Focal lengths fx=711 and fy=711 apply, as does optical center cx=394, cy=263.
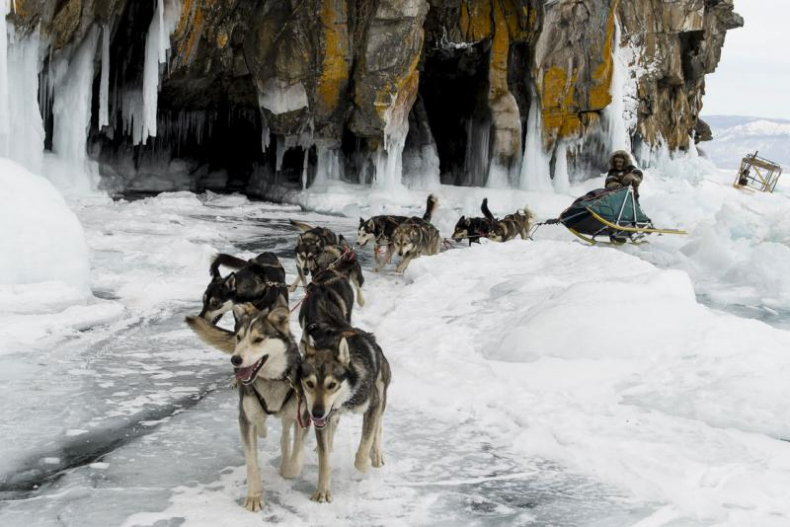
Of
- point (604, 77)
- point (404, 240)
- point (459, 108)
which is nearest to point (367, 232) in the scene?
point (404, 240)

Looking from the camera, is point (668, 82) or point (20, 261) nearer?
point (20, 261)

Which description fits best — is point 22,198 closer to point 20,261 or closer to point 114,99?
point 20,261

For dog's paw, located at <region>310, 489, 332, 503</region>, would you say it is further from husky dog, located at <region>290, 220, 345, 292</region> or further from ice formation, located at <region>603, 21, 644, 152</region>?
ice formation, located at <region>603, 21, 644, 152</region>

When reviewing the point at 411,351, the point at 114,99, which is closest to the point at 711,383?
the point at 411,351

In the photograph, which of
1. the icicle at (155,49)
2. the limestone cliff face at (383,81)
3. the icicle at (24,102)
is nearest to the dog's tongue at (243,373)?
the icicle at (24,102)

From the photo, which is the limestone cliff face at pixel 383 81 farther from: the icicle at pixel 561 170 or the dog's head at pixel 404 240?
the dog's head at pixel 404 240

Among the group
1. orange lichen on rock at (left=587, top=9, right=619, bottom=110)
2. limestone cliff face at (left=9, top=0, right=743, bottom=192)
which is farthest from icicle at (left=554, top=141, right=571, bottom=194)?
orange lichen on rock at (left=587, top=9, right=619, bottom=110)

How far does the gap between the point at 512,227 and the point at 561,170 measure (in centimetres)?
970

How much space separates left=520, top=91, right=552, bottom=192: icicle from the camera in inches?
918

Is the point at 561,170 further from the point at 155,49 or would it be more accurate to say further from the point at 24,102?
the point at 24,102

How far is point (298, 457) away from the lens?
381 cm

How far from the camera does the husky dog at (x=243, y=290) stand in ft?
20.7

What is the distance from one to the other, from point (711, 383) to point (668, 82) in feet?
87.9

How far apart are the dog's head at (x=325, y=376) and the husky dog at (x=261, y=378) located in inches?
4.1
